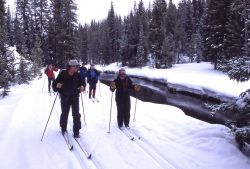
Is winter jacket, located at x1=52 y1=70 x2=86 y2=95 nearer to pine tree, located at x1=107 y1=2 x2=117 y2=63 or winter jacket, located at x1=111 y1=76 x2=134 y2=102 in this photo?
winter jacket, located at x1=111 y1=76 x2=134 y2=102

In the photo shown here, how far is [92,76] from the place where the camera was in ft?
55.5

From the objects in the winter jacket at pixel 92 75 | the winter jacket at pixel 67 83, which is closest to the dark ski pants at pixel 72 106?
the winter jacket at pixel 67 83

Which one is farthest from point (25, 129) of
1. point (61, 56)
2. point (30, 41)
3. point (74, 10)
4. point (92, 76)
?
point (30, 41)

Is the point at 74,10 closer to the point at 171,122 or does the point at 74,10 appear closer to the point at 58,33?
the point at 58,33

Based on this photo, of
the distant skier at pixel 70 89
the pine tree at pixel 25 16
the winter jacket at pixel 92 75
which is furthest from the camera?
the pine tree at pixel 25 16

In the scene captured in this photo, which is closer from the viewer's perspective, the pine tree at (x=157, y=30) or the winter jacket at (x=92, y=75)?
the winter jacket at (x=92, y=75)

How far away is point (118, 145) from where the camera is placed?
8305 millimetres

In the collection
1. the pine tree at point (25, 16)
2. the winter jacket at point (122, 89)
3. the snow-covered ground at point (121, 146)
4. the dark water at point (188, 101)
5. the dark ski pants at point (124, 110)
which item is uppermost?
the pine tree at point (25, 16)

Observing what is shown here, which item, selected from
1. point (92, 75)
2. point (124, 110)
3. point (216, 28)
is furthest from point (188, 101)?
point (216, 28)

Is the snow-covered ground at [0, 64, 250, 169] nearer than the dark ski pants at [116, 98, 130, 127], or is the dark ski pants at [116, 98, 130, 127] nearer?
the snow-covered ground at [0, 64, 250, 169]

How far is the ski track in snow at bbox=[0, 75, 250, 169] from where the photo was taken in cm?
708

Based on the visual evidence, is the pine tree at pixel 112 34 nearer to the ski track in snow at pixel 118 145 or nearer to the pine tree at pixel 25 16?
the pine tree at pixel 25 16

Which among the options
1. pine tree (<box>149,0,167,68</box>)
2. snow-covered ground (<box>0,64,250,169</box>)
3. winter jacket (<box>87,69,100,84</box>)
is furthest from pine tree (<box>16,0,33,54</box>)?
snow-covered ground (<box>0,64,250,169</box>)

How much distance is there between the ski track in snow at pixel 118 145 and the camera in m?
7.08
